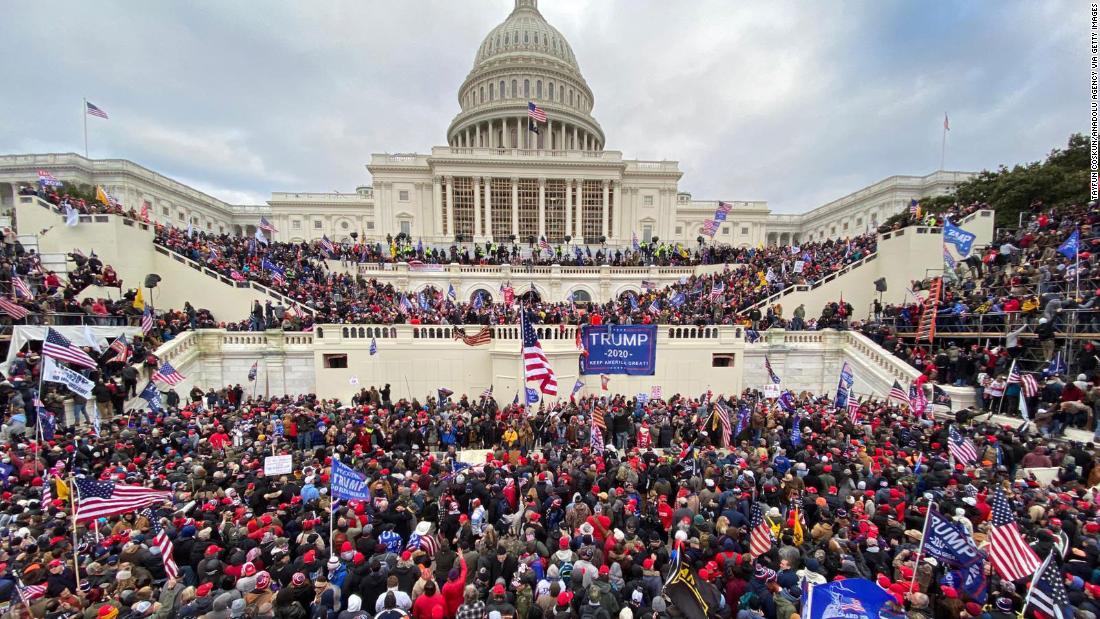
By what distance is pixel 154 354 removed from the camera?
16125mm

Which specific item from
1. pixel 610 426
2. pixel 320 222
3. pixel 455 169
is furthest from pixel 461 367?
pixel 320 222

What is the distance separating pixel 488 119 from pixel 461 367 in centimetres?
5555

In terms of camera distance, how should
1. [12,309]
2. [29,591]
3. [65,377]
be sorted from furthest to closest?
[12,309] → [65,377] → [29,591]

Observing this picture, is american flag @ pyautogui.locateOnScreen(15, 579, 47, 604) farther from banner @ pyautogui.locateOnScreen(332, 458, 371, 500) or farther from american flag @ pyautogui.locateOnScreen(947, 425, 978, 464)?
american flag @ pyautogui.locateOnScreen(947, 425, 978, 464)

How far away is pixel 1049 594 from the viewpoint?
485 centimetres

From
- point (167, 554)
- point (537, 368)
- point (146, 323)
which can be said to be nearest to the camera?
point (167, 554)

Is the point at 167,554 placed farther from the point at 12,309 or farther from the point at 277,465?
the point at 12,309

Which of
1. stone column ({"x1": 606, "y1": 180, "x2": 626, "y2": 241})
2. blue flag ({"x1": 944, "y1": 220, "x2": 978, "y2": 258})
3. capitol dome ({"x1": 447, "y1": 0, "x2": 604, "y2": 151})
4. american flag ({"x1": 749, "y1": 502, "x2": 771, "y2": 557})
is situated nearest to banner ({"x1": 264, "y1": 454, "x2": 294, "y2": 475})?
american flag ({"x1": 749, "y1": 502, "x2": 771, "y2": 557})

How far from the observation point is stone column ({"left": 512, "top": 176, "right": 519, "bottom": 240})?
51281 mm

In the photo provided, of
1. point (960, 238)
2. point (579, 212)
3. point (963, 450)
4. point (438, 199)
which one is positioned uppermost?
point (438, 199)

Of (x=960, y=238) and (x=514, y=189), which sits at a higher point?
(x=514, y=189)

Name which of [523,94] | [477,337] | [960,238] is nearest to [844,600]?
[477,337]

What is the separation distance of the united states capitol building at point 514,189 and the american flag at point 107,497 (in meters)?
35.6

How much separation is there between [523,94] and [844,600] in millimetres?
72366
